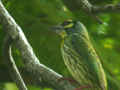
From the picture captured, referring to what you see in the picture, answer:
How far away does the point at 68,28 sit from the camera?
4961mm

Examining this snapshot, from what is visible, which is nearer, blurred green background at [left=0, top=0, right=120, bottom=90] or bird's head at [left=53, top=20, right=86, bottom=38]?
bird's head at [left=53, top=20, right=86, bottom=38]

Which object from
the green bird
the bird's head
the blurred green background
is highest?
the bird's head

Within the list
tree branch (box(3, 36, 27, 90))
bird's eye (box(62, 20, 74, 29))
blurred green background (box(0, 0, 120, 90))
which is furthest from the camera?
blurred green background (box(0, 0, 120, 90))

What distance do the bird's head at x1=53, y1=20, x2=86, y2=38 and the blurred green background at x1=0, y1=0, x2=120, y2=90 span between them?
0.91ft

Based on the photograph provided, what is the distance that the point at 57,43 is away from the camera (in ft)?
19.1

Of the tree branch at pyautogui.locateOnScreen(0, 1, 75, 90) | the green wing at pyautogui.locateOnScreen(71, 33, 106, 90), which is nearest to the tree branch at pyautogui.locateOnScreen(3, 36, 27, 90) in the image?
the tree branch at pyautogui.locateOnScreen(0, 1, 75, 90)

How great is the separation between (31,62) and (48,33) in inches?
42.5

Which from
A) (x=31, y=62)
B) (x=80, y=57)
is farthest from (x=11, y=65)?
(x=80, y=57)

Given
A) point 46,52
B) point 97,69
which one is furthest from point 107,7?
point 46,52

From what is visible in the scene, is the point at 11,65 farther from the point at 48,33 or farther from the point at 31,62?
the point at 48,33

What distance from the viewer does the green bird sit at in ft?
15.1

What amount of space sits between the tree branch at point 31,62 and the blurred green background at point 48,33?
1.22 feet

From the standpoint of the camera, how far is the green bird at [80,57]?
4.61 meters

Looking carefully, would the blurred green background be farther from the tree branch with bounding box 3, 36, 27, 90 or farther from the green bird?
the tree branch with bounding box 3, 36, 27, 90
